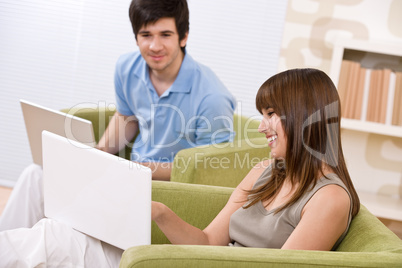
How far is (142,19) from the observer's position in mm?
2488

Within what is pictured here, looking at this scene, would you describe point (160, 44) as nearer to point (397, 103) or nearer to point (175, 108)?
point (175, 108)

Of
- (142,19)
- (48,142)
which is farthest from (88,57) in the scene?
(48,142)

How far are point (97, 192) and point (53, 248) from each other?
0.20 meters

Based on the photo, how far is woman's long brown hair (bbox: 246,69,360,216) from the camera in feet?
4.85

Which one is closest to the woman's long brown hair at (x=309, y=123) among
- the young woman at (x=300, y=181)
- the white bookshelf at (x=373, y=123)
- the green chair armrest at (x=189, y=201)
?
the young woman at (x=300, y=181)

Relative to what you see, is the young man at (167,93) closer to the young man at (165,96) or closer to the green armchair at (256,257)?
the young man at (165,96)

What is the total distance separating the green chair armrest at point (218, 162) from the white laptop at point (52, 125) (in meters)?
0.38

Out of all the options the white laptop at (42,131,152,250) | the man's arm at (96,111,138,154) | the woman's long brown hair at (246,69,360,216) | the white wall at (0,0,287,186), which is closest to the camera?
the white laptop at (42,131,152,250)

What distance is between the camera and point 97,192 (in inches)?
58.3

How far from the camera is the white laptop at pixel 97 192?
1372 millimetres

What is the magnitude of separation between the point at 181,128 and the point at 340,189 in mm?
1202

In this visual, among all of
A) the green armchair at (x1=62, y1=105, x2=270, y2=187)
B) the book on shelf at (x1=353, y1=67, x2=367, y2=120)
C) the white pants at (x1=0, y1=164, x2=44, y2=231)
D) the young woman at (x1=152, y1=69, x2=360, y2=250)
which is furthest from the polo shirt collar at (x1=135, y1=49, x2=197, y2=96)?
the book on shelf at (x1=353, y1=67, x2=367, y2=120)

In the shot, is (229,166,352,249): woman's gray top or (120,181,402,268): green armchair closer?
(120,181,402,268): green armchair

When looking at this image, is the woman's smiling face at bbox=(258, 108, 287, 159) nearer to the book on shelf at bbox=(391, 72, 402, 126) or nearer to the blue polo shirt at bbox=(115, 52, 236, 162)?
the blue polo shirt at bbox=(115, 52, 236, 162)
